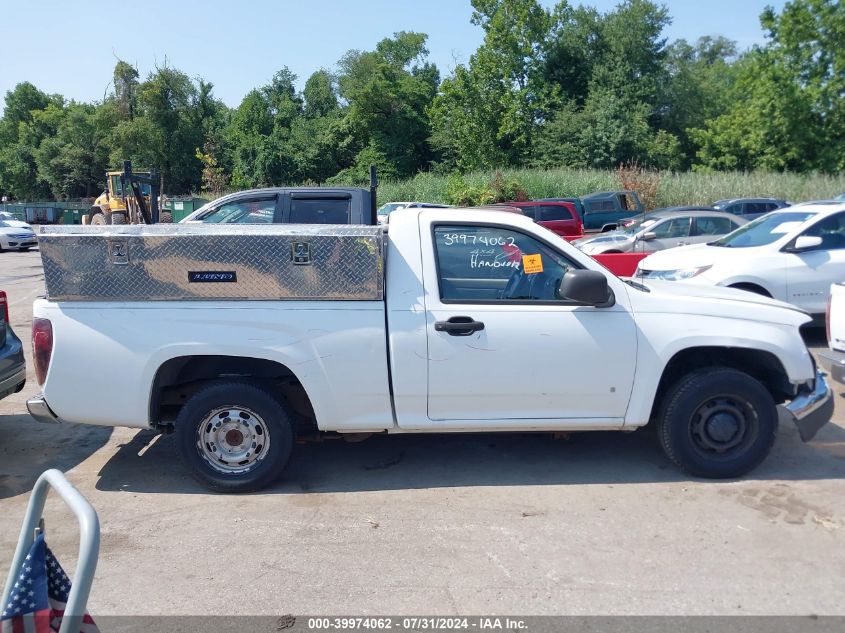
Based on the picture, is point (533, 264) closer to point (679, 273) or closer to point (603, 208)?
point (679, 273)

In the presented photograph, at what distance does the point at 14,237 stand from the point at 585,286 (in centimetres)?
2771

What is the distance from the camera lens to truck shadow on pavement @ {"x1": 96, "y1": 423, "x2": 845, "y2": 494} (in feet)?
16.8

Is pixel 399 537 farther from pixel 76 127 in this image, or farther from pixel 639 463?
pixel 76 127

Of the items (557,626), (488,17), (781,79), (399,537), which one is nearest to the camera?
(557,626)

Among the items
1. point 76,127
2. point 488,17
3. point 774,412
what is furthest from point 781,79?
point 76,127

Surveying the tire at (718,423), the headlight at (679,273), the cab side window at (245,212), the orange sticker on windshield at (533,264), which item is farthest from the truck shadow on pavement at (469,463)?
the cab side window at (245,212)

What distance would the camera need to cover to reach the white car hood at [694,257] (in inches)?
356

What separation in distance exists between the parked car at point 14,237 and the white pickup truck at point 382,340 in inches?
999

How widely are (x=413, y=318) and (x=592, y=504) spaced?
166 centimetres

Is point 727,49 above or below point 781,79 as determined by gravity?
above

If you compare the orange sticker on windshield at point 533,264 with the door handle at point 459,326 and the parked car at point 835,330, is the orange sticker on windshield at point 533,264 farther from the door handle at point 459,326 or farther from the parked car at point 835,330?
the parked car at point 835,330

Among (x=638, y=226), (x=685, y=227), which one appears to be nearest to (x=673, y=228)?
(x=685, y=227)

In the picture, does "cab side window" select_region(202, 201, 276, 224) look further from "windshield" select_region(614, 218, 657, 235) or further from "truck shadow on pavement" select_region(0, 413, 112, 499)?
"windshield" select_region(614, 218, 657, 235)

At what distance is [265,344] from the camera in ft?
15.6
